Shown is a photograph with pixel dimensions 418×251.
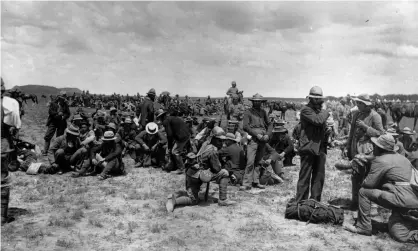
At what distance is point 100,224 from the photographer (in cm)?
573

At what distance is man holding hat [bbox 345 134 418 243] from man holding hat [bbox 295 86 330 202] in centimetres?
107

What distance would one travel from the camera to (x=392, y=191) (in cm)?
509

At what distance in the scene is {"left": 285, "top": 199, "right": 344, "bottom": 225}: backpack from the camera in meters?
5.83

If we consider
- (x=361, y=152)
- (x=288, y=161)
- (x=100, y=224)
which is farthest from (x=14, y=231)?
(x=288, y=161)

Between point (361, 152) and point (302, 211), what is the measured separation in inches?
74.1

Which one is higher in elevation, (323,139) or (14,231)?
(323,139)

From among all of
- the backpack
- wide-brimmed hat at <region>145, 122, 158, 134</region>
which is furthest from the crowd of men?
the backpack

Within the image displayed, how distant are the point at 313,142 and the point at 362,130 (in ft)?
4.07

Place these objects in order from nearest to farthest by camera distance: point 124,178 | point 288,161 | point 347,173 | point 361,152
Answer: point 361,152 → point 124,178 → point 347,173 → point 288,161

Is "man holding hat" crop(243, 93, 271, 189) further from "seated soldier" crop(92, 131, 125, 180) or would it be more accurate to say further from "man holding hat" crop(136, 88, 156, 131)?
"man holding hat" crop(136, 88, 156, 131)

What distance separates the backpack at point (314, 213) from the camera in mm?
5828

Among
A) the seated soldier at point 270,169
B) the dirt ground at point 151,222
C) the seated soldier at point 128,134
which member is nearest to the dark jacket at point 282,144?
the seated soldier at point 270,169

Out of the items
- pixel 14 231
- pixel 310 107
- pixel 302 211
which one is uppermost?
pixel 310 107

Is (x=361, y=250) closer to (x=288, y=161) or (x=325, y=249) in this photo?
(x=325, y=249)
